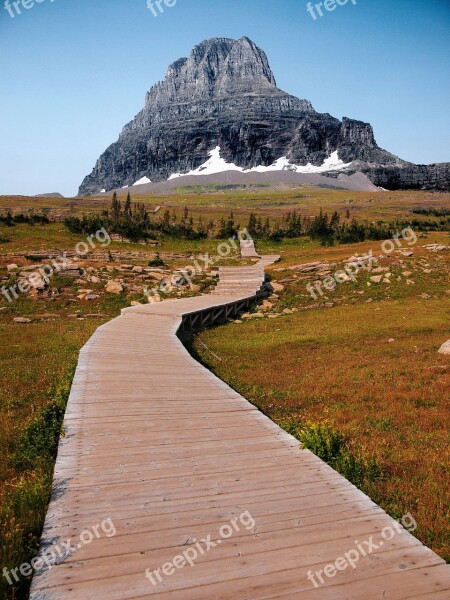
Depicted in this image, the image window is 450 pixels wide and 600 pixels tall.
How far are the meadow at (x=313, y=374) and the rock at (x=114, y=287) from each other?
18.9 inches

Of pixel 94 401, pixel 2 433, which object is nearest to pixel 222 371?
pixel 94 401

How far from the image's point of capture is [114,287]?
28438mm

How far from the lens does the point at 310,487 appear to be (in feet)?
17.8

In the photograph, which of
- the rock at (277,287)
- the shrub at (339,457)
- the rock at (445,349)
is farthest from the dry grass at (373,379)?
the rock at (277,287)

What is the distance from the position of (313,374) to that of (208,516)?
9.65 m

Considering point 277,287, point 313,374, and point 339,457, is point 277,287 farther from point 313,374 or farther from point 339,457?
point 339,457

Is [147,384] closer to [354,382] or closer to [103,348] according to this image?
[103,348]

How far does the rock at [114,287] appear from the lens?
28.1 m

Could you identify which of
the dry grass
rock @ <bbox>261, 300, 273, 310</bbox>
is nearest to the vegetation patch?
the dry grass

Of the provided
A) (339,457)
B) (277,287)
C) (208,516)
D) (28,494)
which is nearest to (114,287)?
(277,287)

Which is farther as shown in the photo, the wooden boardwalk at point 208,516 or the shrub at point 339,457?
the shrub at point 339,457

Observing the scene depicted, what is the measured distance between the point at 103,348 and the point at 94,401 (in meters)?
5.23

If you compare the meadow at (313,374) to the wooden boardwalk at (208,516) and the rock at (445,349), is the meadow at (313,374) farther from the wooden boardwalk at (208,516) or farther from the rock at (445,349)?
the wooden boardwalk at (208,516)

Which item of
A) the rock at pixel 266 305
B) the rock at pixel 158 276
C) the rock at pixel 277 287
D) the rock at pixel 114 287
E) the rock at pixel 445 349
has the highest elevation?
the rock at pixel 158 276
